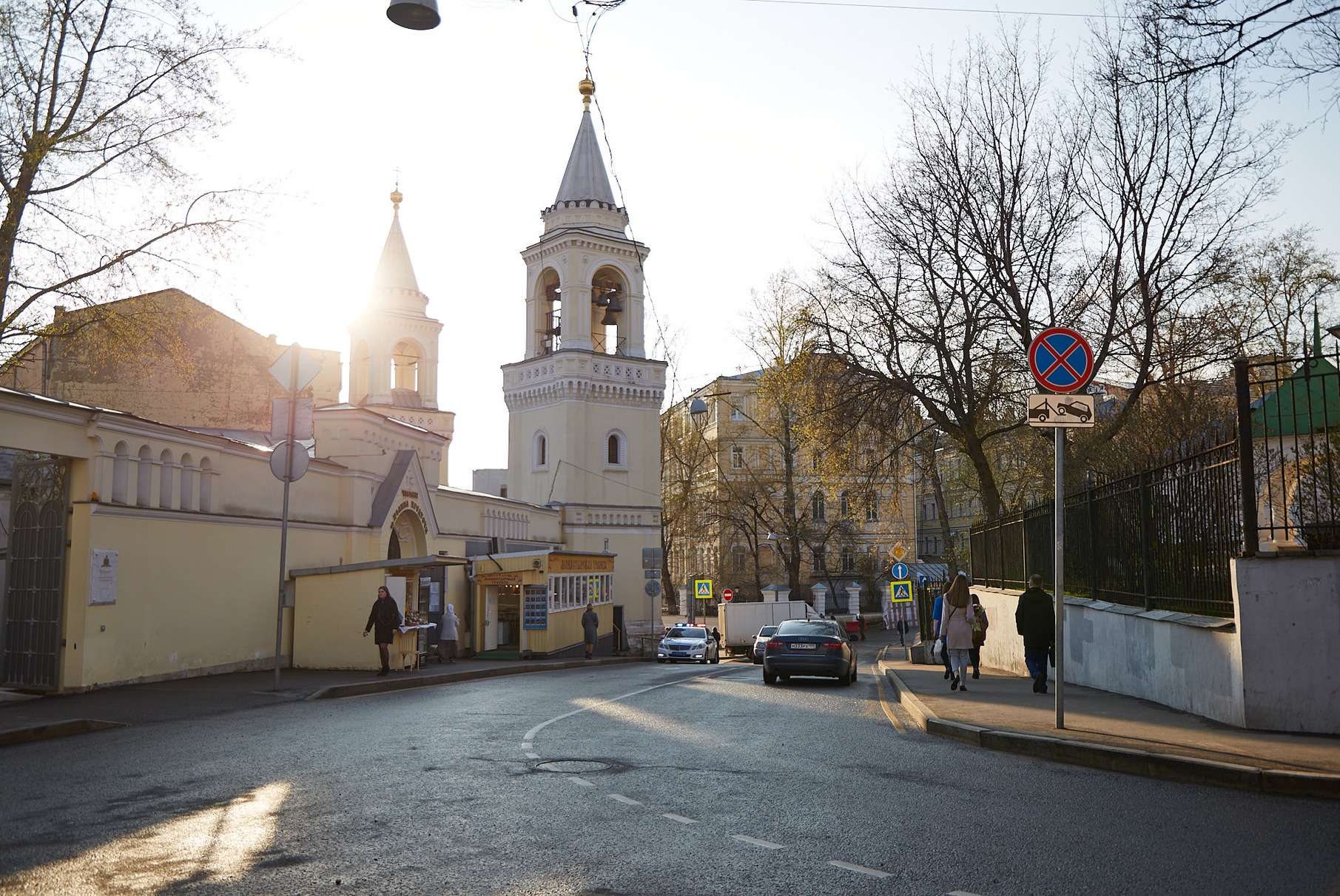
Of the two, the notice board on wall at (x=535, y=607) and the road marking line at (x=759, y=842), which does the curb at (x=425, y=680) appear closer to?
the notice board on wall at (x=535, y=607)

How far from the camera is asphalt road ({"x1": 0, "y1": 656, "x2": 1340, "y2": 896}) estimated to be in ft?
19.2

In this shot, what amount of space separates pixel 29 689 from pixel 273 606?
572cm

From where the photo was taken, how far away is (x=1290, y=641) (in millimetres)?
10508

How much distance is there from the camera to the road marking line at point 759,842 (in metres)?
6.59

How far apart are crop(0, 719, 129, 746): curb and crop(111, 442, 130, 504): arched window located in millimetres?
5244

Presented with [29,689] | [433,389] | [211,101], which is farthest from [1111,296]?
[433,389]

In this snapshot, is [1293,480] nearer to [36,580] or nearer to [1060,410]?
[1060,410]

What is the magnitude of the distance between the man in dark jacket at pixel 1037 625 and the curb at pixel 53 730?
11942 millimetres

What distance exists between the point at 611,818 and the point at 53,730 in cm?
751

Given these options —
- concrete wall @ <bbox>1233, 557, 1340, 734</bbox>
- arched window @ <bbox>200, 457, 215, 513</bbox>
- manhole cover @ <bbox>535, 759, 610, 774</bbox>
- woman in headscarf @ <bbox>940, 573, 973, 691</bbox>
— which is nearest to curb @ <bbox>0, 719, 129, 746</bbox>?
manhole cover @ <bbox>535, 759, 610, 774</bbox>

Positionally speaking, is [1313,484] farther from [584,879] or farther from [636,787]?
[584,879]

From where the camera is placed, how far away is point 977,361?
27.0 metres

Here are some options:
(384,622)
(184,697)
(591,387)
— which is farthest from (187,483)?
(591,387)

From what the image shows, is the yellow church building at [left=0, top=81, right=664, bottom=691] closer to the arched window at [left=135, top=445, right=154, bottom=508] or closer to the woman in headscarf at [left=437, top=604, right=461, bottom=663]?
the arched window at [left=135, top=445, right=154, bottom=508]
